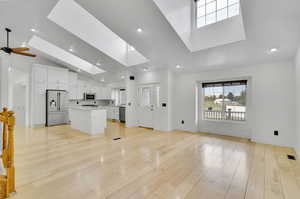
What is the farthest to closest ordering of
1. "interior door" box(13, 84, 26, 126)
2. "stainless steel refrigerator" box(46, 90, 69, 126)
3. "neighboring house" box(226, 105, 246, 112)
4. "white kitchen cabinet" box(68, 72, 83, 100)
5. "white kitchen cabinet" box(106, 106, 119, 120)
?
"white kitchen cabinet" box(106, 106, 119, 120), "white kitchen cabinet" box(68, 72, 83, 100), "stainless steel refrigerator" box(46, 90, 69, 126), "interior door" box(13, 84, 26, 126), "neighboring house" box(226, 105, 246, 112)

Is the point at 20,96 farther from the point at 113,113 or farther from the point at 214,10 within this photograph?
the point at 214,10

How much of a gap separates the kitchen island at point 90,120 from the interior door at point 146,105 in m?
1.70

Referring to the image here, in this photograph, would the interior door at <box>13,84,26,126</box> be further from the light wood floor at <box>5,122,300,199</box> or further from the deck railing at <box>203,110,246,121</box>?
the deck railing at <box>203,110,246,121</box>

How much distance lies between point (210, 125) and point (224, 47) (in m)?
2.79

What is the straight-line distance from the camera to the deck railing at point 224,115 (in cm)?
433

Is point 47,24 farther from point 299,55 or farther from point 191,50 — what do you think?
point 299,55

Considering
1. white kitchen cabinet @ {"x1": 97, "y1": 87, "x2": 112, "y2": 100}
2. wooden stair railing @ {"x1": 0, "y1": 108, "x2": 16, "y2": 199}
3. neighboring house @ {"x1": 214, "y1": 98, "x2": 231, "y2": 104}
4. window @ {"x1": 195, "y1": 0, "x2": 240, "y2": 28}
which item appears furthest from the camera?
white kitchen cabinet @ {"x1": 97, "y1": 87, "x2": 112, "y2": 100}

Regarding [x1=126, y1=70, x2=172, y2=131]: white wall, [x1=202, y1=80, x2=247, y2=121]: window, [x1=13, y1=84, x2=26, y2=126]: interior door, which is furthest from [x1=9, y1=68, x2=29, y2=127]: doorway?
[x1=202, y1=80, x2=247, y2=121]: window

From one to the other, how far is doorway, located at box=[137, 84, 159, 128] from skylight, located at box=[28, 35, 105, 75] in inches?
103

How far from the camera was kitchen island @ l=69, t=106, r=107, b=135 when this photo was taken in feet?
14.9

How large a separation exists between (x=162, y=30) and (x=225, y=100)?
3256mm

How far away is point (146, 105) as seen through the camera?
19.3ft

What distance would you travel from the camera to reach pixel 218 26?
9.87 feet

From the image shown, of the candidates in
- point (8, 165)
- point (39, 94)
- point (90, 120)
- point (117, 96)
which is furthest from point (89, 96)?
point (8, 165)
